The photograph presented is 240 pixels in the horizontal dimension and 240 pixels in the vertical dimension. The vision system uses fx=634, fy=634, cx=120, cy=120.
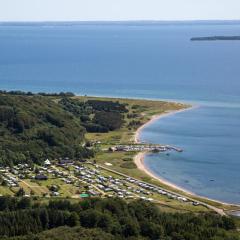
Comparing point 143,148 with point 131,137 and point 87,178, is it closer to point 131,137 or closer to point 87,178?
point 131,137

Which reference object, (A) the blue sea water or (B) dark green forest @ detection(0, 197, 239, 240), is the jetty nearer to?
(A) the blue sea water

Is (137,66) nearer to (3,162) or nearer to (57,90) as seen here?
(57,90)

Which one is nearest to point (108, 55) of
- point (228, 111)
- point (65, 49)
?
point (65, 49)

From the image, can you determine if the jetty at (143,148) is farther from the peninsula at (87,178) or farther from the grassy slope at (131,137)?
the grassy slope at (131,137)

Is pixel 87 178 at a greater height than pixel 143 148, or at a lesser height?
lesser

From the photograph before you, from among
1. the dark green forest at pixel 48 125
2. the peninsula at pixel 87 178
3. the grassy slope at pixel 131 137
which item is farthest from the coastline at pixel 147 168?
the dark green forest at pixel 48 125

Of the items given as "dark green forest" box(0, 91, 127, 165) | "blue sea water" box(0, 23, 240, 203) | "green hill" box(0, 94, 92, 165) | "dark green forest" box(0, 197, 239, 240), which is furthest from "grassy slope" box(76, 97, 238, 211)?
"dark green forest" box(0, 197, 239, 240)

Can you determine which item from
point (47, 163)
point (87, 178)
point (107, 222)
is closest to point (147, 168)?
point (87, 178)
